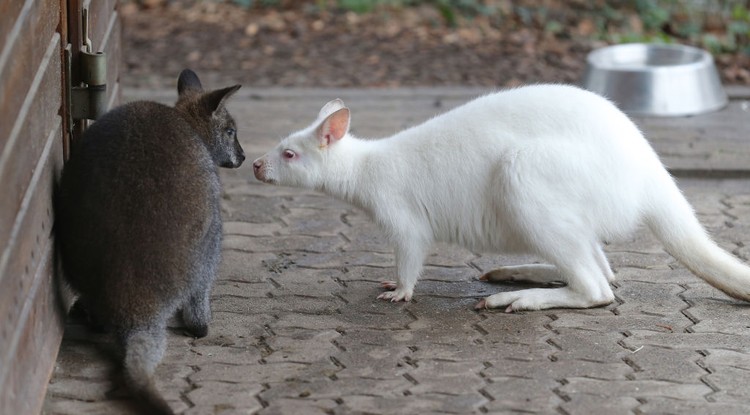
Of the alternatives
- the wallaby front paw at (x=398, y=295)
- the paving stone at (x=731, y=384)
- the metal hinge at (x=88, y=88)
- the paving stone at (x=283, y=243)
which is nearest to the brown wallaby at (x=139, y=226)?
the metal hinge at (x=88, y=88)

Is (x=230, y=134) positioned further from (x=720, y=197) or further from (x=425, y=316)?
(x=720, y=197)

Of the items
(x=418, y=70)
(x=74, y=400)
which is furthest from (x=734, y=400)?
(x=418, y=70)

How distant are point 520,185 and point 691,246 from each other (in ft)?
2.66

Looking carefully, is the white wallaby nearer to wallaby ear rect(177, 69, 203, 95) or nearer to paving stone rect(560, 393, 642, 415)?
wallaby ear rect(177, 69, 203, 95)

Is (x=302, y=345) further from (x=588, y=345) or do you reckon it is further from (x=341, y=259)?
(x=588, y=345)

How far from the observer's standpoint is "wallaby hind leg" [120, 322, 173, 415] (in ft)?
13.1

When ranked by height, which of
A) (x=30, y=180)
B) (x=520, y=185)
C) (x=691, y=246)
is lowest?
(x=691, y=246)

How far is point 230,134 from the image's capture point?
5312 millimetres

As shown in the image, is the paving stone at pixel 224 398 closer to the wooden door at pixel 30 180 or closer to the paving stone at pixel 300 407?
the paving stone at pixel 300 407

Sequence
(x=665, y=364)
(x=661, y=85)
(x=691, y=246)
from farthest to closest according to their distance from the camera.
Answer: (x=661, y=85)
(x=691, y=246)
(x=665, y=364)

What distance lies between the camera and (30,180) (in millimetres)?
4148

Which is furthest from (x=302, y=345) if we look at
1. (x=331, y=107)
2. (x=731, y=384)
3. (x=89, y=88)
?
(x=731, y=384)

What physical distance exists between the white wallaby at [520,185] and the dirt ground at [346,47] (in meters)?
3.89

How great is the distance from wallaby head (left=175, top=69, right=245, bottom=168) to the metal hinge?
34 cm
